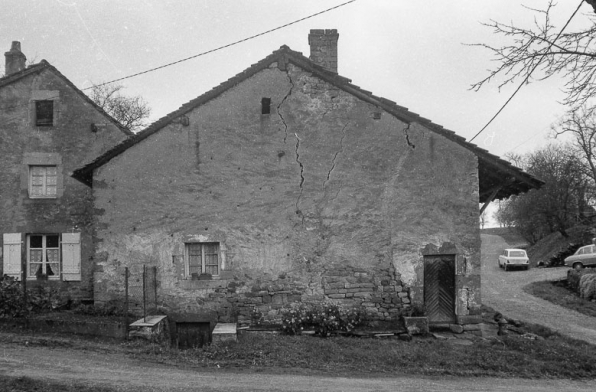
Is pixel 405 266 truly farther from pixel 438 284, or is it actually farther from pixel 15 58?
pixel 15 58

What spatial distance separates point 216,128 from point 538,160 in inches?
1487

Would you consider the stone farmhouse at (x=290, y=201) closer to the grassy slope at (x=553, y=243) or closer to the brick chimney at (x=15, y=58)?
the brick chimney at (x=15, y=58)

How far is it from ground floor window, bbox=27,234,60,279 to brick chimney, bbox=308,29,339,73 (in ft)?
31.5

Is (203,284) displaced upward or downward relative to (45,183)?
downward

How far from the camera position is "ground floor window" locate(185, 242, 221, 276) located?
11.9 m

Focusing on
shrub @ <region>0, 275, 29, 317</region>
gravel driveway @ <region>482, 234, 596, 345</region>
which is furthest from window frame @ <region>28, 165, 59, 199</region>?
gravel driveway @ <region>482, 234, 596, 345</region>

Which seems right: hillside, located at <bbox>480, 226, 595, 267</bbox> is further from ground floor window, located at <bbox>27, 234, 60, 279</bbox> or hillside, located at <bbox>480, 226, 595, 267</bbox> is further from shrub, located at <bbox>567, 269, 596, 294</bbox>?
ground floor window, located at <bbox>27, 234, 60, 279</bbox>

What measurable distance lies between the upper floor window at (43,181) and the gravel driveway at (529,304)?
14.9 m

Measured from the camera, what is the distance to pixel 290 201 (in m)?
11.8

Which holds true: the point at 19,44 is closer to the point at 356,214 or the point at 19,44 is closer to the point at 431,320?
the point at 356,214

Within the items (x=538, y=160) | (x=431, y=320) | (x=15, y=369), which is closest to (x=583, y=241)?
(x=538, y=160)

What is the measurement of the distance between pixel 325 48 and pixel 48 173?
936cm

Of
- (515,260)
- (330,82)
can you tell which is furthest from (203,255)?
(515,260)

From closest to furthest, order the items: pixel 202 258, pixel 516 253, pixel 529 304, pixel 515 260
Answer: pixel 202 258 < pixel 529 304 < pixel 515 260 < pixel 516 253
